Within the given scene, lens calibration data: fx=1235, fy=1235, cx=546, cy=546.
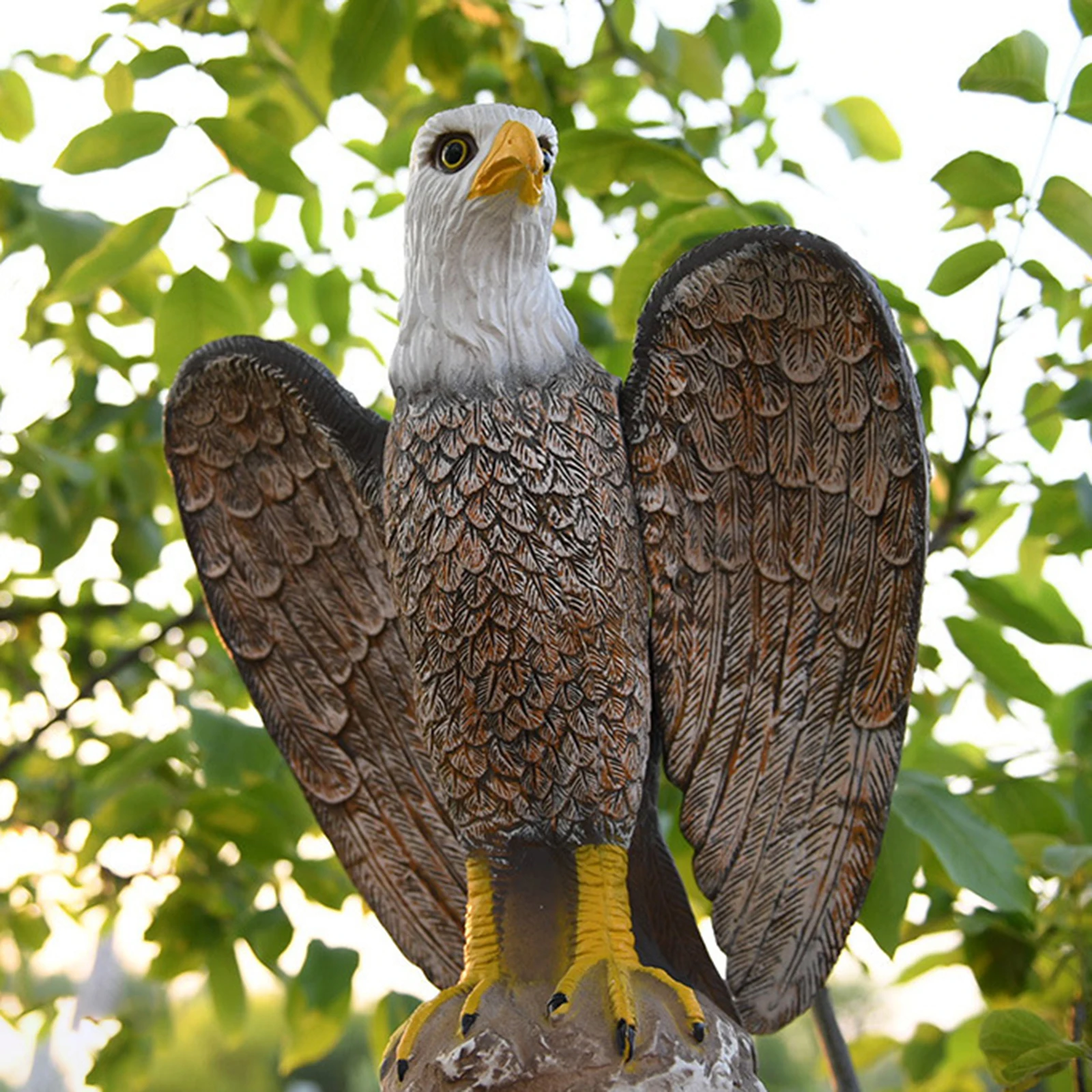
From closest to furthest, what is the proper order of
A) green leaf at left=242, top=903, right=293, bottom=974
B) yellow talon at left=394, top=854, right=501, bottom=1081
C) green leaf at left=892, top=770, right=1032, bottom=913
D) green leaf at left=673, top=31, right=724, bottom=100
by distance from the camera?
yellow talon at left=394, top=854, right=501, bottom=1081 → green leaf at left=892, top=770, right=1032, bottom=913 → green leaf at left=242, top=903, right=293, bottom=974 → green leaf at left=673, top=31, right=724, bottom=100

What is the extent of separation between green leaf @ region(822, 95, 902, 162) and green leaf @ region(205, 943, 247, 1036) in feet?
5.75

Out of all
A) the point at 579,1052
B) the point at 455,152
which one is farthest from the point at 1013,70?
the point at 579,1052

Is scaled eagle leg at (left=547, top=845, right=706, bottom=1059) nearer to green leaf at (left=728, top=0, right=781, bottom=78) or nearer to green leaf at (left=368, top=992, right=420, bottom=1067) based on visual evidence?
green leaf at (left=368, top=992, right=420, bottom=1067)

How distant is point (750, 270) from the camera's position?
127 cm

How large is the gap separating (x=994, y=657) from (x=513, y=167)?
1.00 m

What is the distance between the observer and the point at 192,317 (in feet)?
5.88

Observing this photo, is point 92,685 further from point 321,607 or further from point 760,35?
point 760,35

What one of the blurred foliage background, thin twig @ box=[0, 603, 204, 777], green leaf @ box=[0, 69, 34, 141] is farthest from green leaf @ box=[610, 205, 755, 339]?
green leaf @ box=[0, 69, 34, 141]

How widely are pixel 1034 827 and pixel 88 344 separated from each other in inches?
73.1

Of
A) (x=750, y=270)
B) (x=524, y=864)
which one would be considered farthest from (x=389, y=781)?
(x=750, y=270)

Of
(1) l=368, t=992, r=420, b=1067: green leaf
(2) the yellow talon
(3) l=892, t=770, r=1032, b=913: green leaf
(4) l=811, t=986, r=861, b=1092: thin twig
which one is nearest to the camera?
(2) the yellow talon

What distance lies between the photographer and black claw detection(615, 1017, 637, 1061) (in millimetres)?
1127

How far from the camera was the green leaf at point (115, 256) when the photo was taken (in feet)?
5.68

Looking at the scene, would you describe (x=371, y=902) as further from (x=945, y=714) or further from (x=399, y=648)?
(x=945, y=714)
